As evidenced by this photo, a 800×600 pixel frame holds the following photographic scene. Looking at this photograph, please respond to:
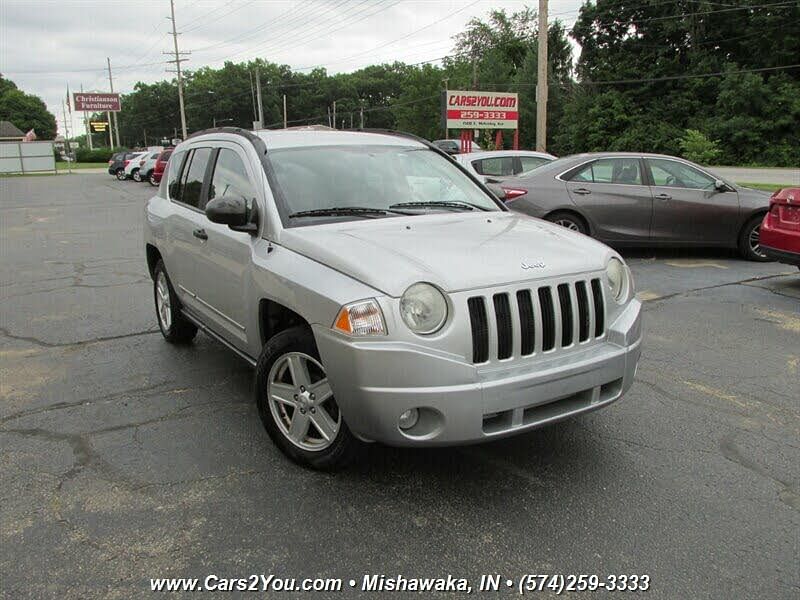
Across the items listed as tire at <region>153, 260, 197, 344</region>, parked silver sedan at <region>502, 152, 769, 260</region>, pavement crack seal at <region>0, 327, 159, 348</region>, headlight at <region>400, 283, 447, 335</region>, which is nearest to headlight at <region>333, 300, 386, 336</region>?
headlight at <region>400, 283, 447, 335</region>

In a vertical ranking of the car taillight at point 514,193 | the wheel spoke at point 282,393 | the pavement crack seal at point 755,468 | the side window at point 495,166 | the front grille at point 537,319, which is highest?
the side window at point 495,166

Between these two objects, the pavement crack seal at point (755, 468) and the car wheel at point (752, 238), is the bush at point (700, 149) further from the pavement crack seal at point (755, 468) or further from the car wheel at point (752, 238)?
the pavement crack seal at point (755, 468)

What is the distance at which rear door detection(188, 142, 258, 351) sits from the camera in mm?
4004

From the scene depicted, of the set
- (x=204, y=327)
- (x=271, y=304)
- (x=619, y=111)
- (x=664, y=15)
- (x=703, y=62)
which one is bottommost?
(x=204, y=327)

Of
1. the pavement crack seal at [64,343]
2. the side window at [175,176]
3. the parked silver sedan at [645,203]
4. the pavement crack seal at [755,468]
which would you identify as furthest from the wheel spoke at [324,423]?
the parked silver sedan at [645,203]

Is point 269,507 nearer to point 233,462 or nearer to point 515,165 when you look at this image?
point 233,462

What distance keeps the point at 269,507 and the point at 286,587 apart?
0.59 m

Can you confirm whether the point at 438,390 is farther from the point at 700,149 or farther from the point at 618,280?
the point at 700,149

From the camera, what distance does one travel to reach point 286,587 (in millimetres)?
2613

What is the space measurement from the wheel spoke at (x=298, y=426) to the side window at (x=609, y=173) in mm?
7004

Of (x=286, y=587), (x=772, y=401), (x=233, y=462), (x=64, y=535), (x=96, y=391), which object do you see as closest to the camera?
(x=286, y=587)

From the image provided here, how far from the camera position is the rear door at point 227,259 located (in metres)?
4.00

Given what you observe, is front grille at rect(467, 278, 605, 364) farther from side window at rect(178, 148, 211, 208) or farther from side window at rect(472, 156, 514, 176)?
side window at rect(472, 156, 514, 176)

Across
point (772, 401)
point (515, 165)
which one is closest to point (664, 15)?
point (515, 165)
